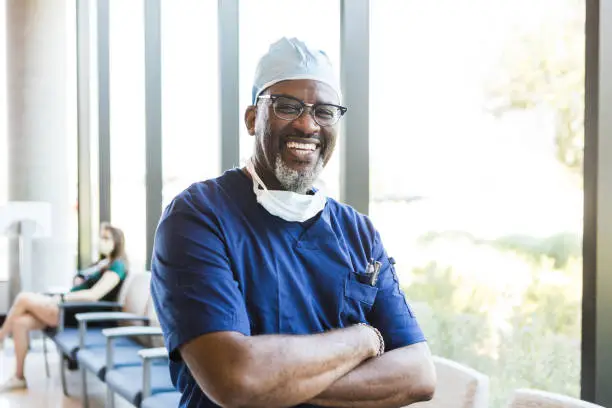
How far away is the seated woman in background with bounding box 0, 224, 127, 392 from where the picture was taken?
4895 millimetres

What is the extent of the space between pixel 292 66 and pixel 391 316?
1.85ft

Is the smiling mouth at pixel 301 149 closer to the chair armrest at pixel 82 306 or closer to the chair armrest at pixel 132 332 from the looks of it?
the chair armrest at pixel 132 332

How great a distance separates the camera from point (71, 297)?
192 inches

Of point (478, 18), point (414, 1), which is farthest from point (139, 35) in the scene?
point (478, 18)

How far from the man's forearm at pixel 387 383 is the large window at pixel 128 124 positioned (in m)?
4.14

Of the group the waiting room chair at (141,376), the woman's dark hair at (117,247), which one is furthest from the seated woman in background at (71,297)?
the waiting room chair at (141,376)

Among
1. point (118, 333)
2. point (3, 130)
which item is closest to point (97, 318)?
point (118, 333)

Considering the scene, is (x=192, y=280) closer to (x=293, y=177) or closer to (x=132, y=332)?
(x=293, y=177)

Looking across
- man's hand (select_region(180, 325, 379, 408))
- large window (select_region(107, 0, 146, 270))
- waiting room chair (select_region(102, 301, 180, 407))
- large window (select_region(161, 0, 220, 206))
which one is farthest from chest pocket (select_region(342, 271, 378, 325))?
large window (select_region(107, 0, 146, 270))

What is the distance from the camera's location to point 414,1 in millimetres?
2510

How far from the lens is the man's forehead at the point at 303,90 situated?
1428 mm

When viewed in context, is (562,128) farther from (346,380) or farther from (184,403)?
(184,403)

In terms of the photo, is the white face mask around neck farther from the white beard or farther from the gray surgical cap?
the gray surgical cap

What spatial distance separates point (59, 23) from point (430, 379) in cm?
649
